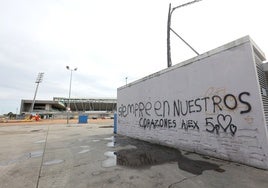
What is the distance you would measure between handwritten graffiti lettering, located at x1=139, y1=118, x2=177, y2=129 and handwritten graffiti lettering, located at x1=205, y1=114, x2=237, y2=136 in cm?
163

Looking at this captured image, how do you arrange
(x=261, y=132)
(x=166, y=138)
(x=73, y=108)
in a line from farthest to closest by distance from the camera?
(x=73, y=108)
(x=166, y=138)
(x=261, y=132)

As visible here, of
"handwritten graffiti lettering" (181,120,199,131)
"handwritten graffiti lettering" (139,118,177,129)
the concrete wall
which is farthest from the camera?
"handwritten graffiti lettering" (139,118,177,129)

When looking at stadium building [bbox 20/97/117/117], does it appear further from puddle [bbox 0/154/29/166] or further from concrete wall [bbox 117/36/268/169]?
puddle [bbox 0/154/29/166]

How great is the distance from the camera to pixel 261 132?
3850 millimetres

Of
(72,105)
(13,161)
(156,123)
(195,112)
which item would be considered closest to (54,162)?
(13,161)

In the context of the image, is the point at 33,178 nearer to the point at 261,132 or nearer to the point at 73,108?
the point at 261,132

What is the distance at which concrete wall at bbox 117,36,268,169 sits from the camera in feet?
13.3

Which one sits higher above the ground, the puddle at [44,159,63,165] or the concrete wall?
the concrete wall

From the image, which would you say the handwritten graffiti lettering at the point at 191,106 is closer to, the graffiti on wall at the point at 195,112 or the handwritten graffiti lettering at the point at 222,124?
the graffiti on wall at the point at 195,112

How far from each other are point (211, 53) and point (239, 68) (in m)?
1.15

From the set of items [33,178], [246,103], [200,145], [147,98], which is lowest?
[33,178]

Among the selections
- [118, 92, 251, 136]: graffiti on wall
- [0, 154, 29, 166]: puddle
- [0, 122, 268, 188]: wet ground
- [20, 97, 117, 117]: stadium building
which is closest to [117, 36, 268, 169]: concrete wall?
[118, 92, 251, 136]: graffiti on wall

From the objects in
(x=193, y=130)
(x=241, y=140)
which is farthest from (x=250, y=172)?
(x=193, y=130)

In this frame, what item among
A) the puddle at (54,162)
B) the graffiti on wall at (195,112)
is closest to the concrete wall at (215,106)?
the graffiti on wall at (195,112)
